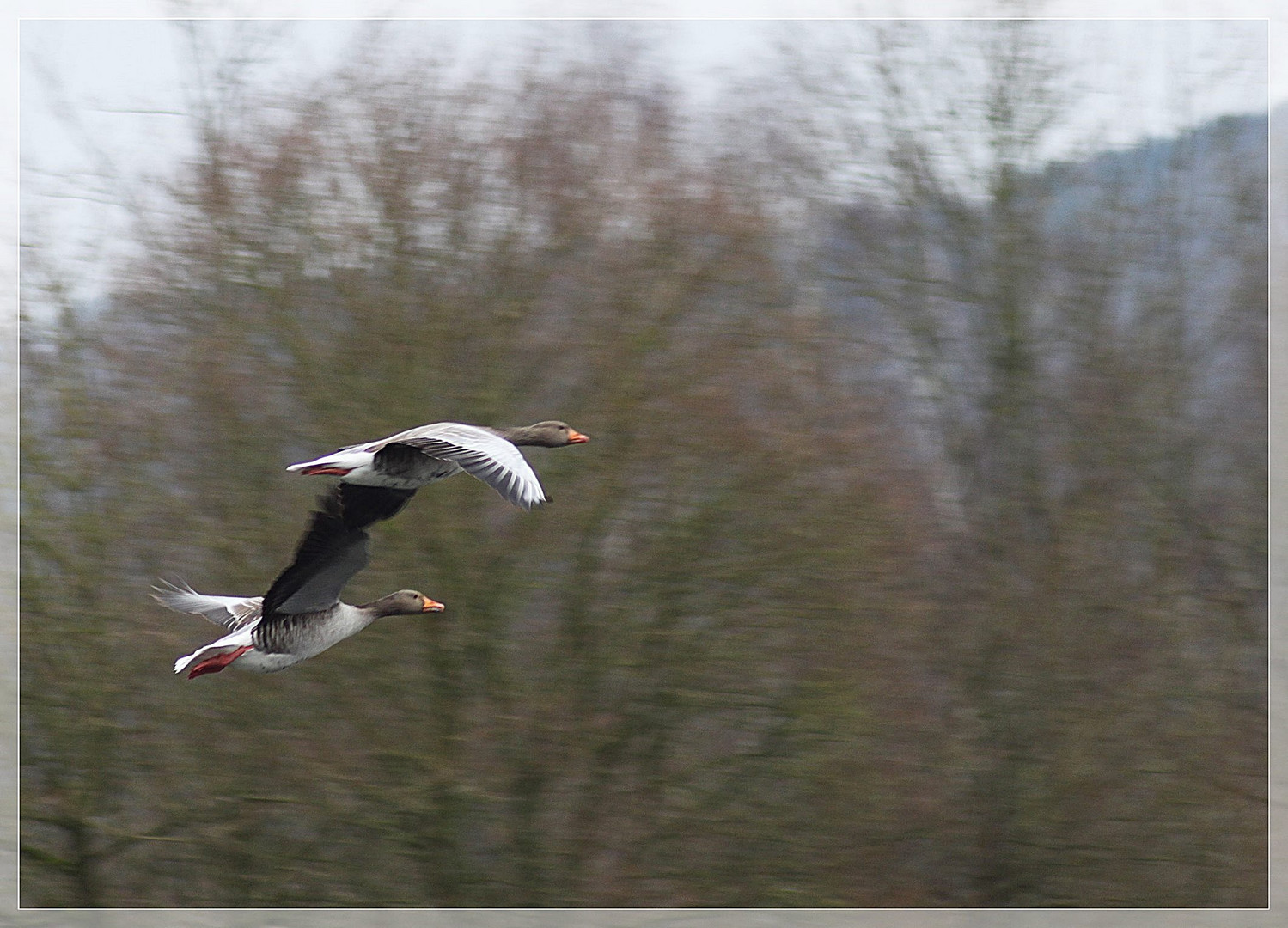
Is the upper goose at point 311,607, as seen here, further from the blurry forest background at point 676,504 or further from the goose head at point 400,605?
the blurry forest background at point 676,504

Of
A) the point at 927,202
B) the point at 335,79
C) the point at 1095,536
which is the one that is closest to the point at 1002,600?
the point at 1095,536

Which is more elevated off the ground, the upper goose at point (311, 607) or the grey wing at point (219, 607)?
the upper goose at point (311, 607)

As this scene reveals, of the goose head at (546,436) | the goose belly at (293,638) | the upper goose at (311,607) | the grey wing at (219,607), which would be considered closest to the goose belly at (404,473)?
the upper goose at (311,607)

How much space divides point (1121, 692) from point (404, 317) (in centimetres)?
565

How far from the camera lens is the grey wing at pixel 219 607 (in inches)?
273

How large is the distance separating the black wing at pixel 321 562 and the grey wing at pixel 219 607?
92cm

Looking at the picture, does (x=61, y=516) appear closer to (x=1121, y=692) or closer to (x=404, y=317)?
(x=404, y=317)

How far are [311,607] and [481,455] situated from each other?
1555 mm

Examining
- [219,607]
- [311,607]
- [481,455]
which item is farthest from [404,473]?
[219,607]

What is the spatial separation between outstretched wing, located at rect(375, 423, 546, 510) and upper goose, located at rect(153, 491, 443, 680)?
1.16ft

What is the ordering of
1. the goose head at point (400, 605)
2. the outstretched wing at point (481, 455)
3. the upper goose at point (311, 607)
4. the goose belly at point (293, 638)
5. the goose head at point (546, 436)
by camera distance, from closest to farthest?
the outstretched wing at point (481, 455)
the upper goose at point (311, 607)
the goose belly at point (293, 638)
the goose head at point (546, 436)
the goose head at point (400, 605)

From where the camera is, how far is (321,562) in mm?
5625

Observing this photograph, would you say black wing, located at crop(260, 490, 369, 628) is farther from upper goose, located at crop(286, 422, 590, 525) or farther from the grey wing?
the grey wing

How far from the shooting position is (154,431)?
→ 29.4ft
